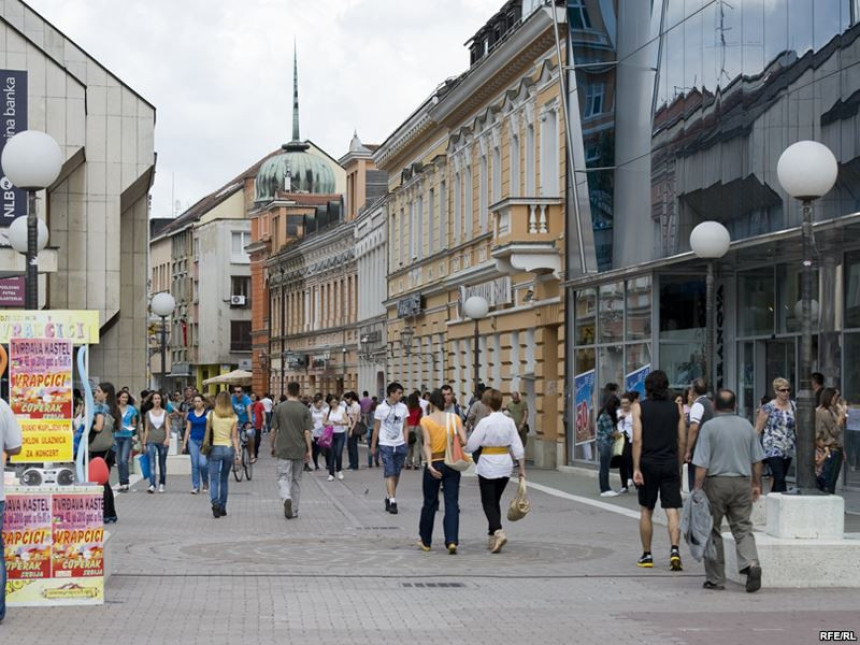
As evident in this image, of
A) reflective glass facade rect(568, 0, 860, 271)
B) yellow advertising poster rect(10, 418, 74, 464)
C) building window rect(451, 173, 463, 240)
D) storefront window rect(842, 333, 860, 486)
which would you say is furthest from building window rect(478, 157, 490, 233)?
yellow advertising poster rect(10, 418, 74, 464)

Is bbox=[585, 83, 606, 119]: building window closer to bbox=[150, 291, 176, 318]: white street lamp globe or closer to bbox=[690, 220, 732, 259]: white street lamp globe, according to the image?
bbox=[150, 291, 176, 318]: white street lamp globe

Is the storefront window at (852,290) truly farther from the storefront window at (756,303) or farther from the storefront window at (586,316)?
the storefront window at (586,316)

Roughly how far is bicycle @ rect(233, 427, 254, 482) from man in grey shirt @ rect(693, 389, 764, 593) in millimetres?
18211

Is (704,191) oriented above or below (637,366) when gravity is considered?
above

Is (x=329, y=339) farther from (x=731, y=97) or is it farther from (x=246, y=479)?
(x=731, y=97)

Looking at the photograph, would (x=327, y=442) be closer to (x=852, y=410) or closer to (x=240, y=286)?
(x=852, y=410)

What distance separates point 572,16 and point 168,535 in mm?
17428

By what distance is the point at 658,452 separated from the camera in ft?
50.4

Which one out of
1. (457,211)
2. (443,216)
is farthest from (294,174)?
(457,211)

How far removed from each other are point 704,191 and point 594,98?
6161 millimetres

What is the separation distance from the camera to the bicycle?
3325 centimetres

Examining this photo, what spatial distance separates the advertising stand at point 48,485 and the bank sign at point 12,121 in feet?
99.7

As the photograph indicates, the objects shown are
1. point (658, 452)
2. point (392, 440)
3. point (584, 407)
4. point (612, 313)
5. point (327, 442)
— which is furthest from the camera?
point (327, 442)

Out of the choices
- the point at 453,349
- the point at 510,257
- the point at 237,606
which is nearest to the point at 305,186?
the point at 453,349
